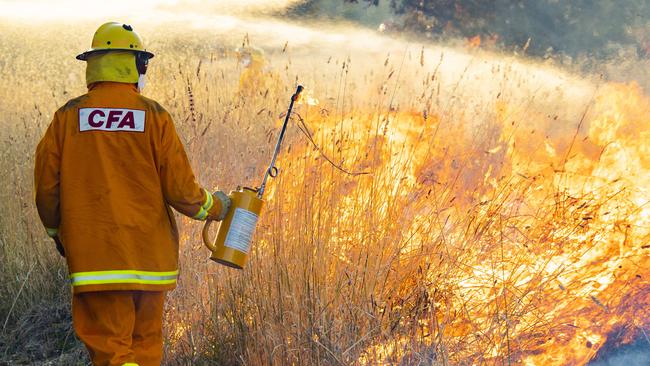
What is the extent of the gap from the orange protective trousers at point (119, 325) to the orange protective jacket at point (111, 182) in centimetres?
9

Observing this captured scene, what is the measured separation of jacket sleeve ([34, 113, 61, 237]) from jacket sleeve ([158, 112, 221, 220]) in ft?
1.46

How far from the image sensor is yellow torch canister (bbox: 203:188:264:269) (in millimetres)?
3705

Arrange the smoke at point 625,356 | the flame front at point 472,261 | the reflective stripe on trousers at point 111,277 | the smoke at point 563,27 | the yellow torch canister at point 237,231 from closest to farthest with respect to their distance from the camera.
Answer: the reflective stripe on trousers at point 111,277, the yellow torch canister at point 237,231, the flame front at point 472,261, the smoke at point 625,356, the smoke at point 563,27

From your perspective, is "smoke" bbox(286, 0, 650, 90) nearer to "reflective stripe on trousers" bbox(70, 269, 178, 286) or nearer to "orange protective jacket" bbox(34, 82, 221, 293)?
"orange protective jacket" bbox(34, 82, 221, 293)

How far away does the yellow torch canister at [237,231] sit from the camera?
12.2 feet

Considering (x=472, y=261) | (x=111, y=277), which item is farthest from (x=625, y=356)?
(x=111, y=277)

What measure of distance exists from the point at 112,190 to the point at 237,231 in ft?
1.87

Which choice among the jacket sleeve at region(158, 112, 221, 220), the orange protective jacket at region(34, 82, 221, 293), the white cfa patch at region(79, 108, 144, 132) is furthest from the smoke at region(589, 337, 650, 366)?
the white cfa patch at region(79, 108, 144, 132)

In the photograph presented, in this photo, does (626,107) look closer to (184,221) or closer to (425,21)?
(184,221)

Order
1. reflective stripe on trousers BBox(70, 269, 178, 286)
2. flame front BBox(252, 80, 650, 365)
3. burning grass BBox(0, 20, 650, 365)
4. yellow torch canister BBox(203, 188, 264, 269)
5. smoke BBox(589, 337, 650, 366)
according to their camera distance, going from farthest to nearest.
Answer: smoke BBox(589, 337, 650, 366) < flame front BBox(252, 80, 650, 365) < burning grass BBox(0, 20, 650, 365) < yellow torch canister BBox(203, 188, 264, 269) < reflective stripe on trousers BBox(70, 269, 178, 286)

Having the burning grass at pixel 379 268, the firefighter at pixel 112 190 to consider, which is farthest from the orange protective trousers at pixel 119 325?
the burning grass at pixel 379 268

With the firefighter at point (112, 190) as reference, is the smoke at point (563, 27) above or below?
below

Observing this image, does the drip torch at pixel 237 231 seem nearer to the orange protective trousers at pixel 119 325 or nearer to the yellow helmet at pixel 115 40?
the orange protective trousers at pixel 119 325

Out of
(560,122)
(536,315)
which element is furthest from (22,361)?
(560,122)
